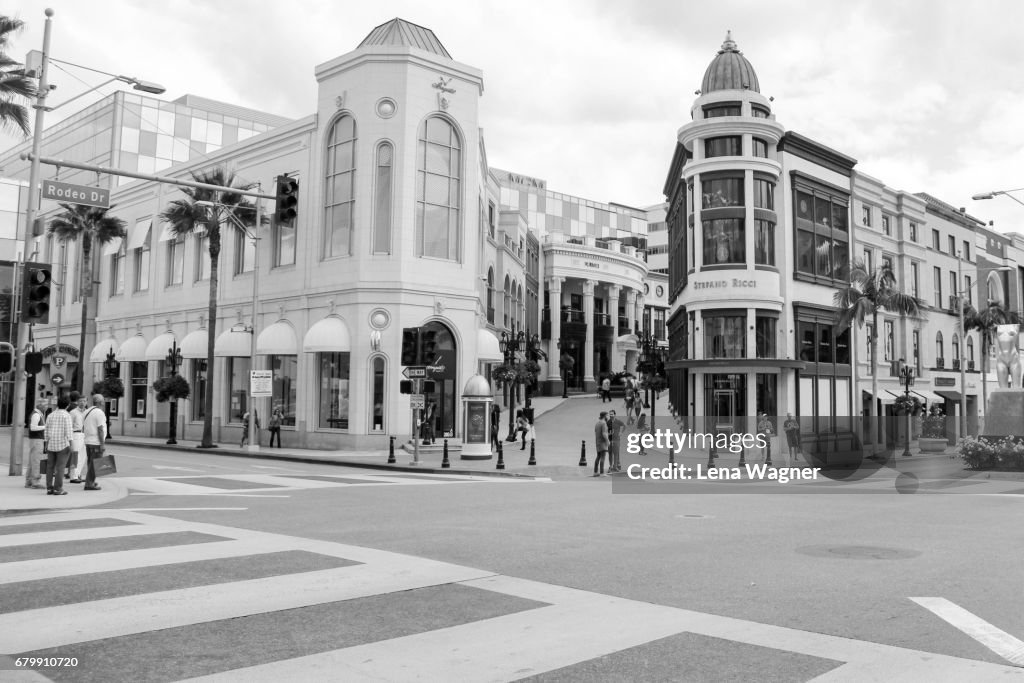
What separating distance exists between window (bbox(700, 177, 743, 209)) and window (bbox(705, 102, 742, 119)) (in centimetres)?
343

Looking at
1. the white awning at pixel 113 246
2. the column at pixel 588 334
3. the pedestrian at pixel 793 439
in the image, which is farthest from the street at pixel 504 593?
the column at pixel 588 334

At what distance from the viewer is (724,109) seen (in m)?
43.2

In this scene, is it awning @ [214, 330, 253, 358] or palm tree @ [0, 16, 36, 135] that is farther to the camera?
awning @ [214, 330, 253, 358]

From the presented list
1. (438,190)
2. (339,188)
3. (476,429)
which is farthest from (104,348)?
(476,429)

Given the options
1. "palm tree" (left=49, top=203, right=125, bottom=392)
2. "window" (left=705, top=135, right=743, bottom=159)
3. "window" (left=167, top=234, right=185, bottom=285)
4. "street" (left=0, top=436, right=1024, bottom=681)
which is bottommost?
"street" (left=0, top=436, right=1024, bottom=681)

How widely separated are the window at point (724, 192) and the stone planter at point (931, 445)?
14956 millimetres

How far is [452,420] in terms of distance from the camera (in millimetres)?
37156

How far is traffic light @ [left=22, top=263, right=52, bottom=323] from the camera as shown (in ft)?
58.1

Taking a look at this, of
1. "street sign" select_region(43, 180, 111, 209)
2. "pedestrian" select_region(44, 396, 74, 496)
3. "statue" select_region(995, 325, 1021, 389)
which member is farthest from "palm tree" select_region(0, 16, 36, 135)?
"statue" select_region(995, 325, 1021, 389)

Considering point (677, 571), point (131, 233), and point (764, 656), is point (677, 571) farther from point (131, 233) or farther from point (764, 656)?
point (131, 233)

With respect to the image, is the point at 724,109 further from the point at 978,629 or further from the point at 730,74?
the point at 978,629

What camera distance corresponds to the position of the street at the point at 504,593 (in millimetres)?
5746

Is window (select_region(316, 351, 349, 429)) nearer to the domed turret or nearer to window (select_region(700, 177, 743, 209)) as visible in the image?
window (select_region(700, 177, 743, 209))

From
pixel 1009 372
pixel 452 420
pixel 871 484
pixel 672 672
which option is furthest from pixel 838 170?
pixel 672 672
